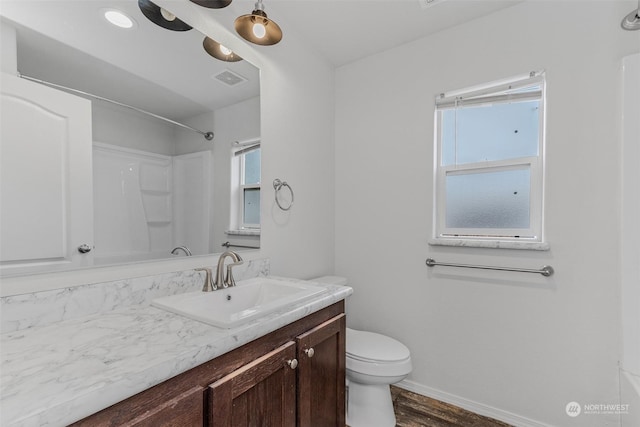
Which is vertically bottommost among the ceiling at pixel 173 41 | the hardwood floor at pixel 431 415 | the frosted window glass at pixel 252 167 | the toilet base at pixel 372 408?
the hardwood floor at pixel 431 415

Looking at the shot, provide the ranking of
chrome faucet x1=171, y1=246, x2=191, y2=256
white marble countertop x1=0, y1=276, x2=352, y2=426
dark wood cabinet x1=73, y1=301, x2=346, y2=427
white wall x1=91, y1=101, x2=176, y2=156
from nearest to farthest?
1. white marble countertop x1=0, y1=276, x2=352, y2=426
2. dark wood cabinet x1=73, y1=301, x2=346, y2=427
3. white wall x1=91, y1=101, x2=176, y2=156
4. chrome faucet x1=171, y1=246, x2=191, y2=256

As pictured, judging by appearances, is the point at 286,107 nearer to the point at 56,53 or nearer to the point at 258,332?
the point at 56,53

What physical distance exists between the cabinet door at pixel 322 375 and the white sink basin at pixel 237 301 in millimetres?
177

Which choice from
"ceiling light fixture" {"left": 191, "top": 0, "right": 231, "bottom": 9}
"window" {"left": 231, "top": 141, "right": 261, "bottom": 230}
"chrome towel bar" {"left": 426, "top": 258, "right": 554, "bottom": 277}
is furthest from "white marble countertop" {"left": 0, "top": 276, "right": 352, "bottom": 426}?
"ceiling light fixture" {"left": 191, "top": 0, "right": 231, "bottom": 9}

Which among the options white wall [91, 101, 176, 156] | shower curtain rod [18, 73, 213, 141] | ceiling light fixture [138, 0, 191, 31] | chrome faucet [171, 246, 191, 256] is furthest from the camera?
A: chrome faucet [171, 246, 191, 256]

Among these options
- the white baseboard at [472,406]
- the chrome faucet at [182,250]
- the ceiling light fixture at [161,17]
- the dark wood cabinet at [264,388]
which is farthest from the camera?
Result: the white baseboard at [472,406]

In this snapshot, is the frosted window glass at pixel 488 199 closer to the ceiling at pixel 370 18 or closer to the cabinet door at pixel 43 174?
the ceiling at pixel 370 18

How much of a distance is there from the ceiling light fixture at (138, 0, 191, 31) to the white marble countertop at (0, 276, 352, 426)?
1.18 meters

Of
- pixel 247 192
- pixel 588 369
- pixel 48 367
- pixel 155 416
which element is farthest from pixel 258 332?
pixel 588 369

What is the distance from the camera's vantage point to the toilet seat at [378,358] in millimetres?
1545

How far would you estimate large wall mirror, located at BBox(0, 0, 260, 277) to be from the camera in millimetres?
880

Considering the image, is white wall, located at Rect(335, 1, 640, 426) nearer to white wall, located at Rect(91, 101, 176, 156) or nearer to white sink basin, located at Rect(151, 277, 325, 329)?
white sink basin, located at Rect(151, 277, 325, 329)

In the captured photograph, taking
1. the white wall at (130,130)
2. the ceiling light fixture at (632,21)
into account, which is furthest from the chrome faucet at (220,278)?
the ceiling light fixture at (632,21)

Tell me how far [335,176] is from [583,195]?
1.56 meters
